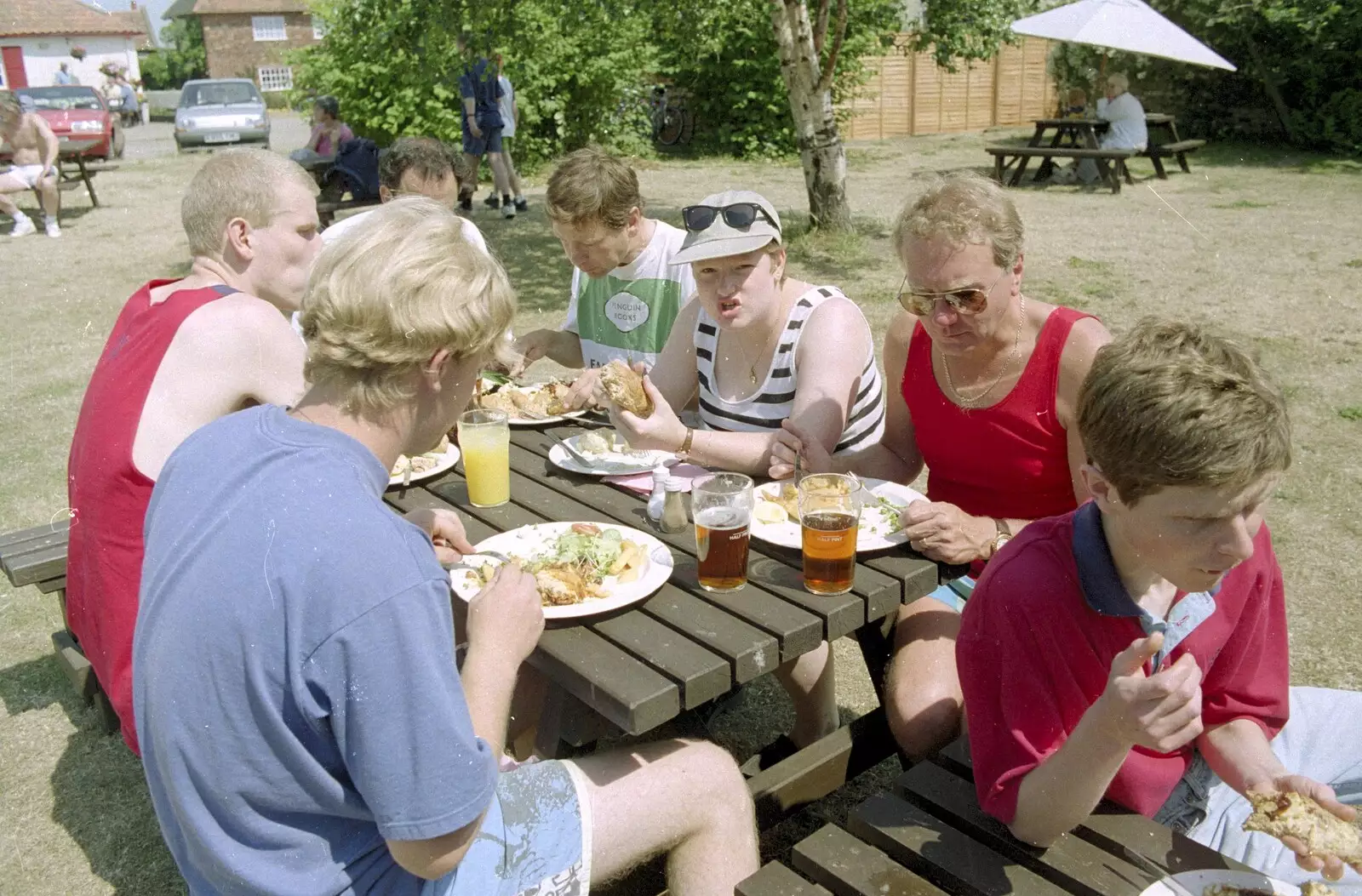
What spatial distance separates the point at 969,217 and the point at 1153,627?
115 cm

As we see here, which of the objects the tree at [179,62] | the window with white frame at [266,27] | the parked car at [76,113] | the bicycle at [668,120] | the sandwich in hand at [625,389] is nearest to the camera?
the sandwich in hand at [625,389]

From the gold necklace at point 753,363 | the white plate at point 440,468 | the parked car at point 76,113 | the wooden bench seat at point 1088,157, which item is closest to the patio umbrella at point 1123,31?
the wooden bench seat at point 1088,157

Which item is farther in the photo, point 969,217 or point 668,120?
point 668,120

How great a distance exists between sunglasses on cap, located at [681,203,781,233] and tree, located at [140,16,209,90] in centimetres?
6935

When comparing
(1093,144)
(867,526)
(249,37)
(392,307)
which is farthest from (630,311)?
(249,37)

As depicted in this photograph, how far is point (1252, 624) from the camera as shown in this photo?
1.83 m

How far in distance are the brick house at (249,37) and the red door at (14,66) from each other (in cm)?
1109

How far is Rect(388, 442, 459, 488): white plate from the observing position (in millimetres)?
2803

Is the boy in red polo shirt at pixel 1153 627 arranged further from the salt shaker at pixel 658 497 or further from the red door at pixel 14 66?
the red door at pixel 14 66

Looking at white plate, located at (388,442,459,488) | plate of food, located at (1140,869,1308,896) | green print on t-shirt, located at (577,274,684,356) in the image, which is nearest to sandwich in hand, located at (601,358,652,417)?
white plate, located at (388,442,459,488)

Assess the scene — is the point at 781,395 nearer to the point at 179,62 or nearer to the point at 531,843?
the point at 531,843

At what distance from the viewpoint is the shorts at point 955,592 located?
265 centimetres

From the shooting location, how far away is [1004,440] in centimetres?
265

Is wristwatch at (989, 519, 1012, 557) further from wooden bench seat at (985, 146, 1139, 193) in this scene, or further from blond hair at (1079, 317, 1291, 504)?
wooden bench seat at (985, 146, 1139, 193)
